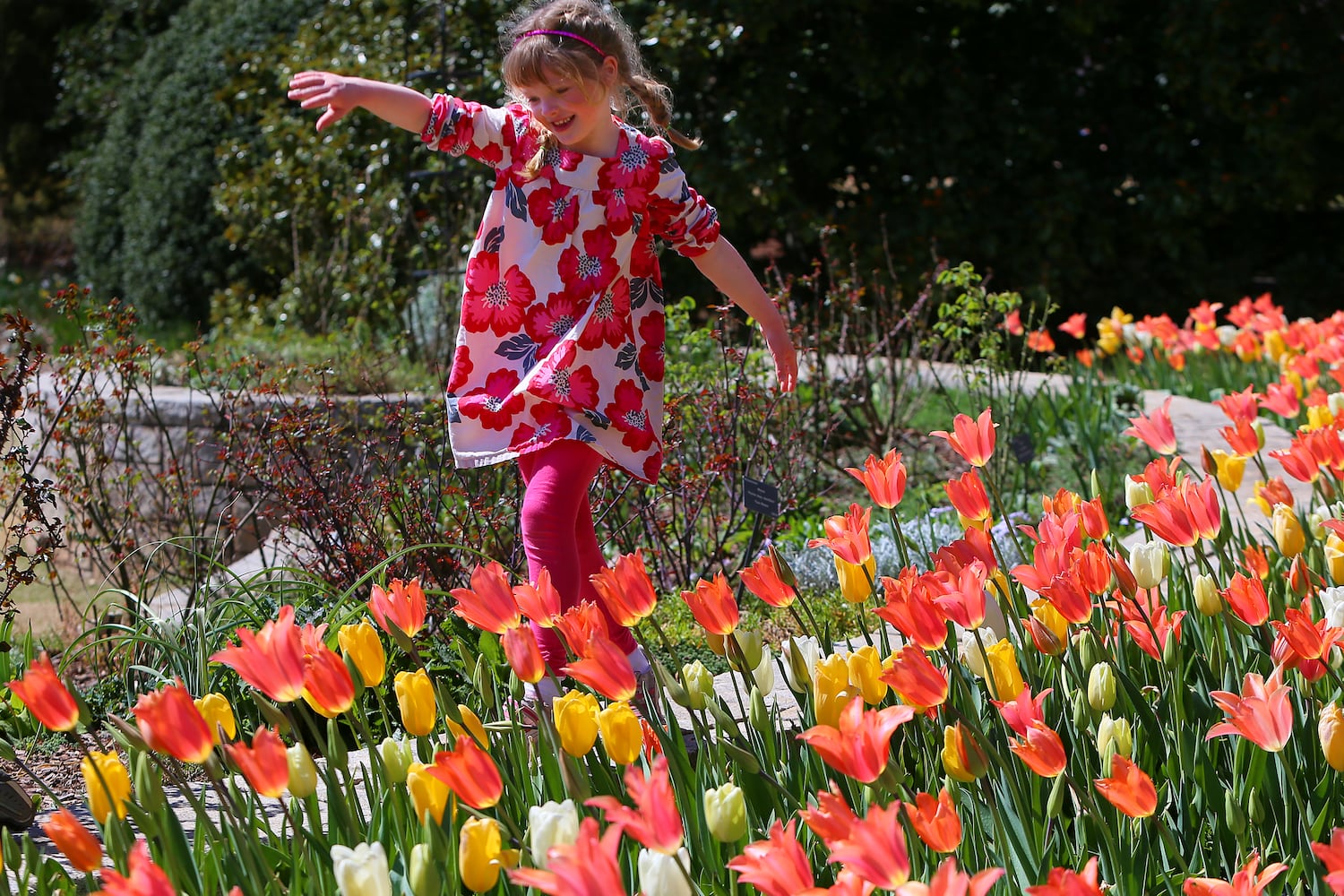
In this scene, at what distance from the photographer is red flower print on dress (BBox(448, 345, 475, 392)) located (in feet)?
8.35

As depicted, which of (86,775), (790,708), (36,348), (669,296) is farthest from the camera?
(669,296)

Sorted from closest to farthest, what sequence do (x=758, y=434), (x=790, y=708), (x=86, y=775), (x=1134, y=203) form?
(x=86, y=775), (x=790, y=708), (x=758, y=434), (x=1134, y=203)

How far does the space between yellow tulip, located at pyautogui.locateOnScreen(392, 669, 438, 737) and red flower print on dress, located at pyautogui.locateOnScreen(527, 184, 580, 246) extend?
4.01ft

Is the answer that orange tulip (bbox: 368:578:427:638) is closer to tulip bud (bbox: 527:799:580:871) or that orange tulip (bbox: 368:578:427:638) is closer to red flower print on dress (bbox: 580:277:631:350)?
tulip bud (bbox: 527:799:580:871)

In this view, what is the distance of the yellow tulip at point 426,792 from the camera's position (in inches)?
52.4

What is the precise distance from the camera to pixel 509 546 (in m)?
3.75

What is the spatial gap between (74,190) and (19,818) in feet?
38.4

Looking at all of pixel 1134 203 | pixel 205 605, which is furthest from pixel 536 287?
pixel 1134 203

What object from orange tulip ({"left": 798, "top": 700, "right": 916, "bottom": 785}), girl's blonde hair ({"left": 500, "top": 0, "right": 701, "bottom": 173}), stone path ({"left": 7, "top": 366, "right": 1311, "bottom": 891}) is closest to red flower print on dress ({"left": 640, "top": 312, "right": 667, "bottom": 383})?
girl's blonde hair ({"left": 500, "top": 0, "right": 701, "bottom": 173})

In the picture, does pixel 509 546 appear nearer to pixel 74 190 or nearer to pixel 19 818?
pixel 19 818

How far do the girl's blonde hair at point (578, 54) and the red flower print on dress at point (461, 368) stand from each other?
0.37m

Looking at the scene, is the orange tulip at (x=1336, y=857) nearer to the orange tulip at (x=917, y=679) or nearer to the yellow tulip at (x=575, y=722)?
the orange tulip at (x=917, y=679)

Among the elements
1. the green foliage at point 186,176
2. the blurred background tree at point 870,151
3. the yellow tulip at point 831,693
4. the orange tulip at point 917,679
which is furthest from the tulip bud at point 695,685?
the green foliage at point 186,176

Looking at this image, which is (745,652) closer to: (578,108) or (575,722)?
(575,722)
